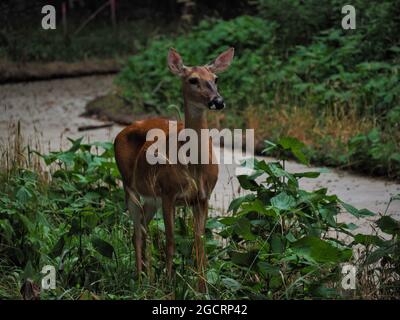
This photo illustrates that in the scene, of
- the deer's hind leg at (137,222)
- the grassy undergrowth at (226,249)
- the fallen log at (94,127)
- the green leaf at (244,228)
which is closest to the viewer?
the grassy undergrowth at (226,249)

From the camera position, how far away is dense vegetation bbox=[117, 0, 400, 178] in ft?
38.2

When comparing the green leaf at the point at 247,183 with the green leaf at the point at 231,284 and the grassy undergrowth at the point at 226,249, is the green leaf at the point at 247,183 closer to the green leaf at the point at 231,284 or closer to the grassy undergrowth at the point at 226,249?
the grassy undergrowth at the point at 226,249

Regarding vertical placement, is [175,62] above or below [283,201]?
above

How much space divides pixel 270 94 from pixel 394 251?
24.8 feet

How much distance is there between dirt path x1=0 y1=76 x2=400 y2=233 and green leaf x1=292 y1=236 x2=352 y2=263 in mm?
905

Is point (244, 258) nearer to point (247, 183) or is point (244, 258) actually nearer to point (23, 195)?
point (247, 183)

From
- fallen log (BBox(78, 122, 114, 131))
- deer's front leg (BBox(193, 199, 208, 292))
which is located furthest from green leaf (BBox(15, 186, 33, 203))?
fallen log (BBox(78, 122, 114, 131))

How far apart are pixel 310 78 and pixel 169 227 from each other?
7.66m

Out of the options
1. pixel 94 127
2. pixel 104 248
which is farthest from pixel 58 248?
pixel 94 127

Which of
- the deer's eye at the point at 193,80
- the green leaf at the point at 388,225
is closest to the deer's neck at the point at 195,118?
the deer's eye at the point at 193,80

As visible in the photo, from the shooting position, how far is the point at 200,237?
6.66 metres

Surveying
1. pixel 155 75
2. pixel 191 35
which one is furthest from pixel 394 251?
pixel 191 35

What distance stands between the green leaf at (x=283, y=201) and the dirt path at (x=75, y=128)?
1.25 feet

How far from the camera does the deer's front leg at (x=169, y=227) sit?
6781 millimetres
